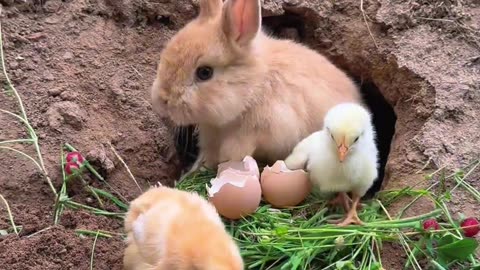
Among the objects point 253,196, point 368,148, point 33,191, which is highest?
point 368,148

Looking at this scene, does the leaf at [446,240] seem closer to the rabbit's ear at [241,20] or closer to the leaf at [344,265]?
the leaf at [344,265]

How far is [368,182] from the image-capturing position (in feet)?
11.1

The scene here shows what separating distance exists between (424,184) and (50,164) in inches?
65.3

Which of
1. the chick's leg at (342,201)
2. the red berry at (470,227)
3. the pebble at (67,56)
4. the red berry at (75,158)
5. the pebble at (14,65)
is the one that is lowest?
the red berry at (75,158)

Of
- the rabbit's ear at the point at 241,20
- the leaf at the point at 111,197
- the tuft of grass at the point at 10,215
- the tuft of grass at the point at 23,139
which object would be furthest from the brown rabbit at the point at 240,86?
the tuft of grass at the point at 10,215

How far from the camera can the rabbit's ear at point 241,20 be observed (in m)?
3.60

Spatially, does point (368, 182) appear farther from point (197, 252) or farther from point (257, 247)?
point (197, 252)

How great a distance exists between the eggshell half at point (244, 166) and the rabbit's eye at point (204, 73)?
397 millimetres

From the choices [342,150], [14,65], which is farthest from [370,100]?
[14,65]

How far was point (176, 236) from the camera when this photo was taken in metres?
2.79

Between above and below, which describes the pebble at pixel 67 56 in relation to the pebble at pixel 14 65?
above

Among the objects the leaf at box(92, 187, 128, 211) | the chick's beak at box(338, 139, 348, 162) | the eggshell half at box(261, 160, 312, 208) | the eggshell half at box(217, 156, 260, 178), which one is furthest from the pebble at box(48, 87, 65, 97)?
the chick's beak at box(338, 139, 348, 162)

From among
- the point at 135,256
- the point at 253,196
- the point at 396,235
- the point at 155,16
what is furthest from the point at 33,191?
Result: the point at 396,235

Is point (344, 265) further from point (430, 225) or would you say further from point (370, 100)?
point (370, 100)
